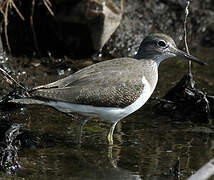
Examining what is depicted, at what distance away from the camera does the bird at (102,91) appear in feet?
21.4

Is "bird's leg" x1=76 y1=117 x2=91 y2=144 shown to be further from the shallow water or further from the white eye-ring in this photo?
the white eye-ring

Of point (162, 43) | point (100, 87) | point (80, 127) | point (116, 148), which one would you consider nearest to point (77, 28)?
point (162, 43)

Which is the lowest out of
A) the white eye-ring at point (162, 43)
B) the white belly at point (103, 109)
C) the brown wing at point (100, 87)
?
the white belly at point (103, 109)

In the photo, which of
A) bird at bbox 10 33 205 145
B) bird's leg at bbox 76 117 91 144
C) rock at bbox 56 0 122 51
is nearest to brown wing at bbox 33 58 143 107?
bird at bbox 10 33 205 145

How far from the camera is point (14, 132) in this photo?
639cm

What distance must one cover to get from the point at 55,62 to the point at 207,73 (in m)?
2.80

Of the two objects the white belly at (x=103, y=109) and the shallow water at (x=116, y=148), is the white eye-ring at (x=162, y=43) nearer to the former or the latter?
the white belly at (x=103, y=109)

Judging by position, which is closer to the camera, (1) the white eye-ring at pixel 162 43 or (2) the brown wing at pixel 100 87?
(2) the brown wing at pixel 100 87

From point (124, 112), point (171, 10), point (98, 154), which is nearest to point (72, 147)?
point (98, 154)

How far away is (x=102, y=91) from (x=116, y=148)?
76 centimetres

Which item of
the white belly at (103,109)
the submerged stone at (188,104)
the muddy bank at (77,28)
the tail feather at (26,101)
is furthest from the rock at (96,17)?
the tail feather at (26,101)

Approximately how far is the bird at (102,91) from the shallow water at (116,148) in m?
0.37

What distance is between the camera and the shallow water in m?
6.01

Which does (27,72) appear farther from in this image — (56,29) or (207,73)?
(207,73)
